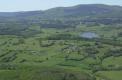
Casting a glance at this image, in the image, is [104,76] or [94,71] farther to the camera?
[94,71]

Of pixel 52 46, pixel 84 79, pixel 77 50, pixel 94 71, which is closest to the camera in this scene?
pixel 84 79

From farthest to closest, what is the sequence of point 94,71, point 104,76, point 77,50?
1. point 77,50
2. point 94,71
3. point 104,76

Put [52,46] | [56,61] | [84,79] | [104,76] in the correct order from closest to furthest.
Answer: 1. [84,79]
2. [104,76]
3. [56,61]
4. [52,46]

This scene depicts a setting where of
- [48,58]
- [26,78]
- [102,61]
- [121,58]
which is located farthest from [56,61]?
[26,78]

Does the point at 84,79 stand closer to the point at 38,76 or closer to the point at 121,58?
the point at 38,76

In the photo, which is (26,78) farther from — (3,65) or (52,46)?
(52,46)

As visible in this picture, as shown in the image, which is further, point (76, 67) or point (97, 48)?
point (97, 48)

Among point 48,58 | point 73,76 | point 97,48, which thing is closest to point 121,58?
point 97,48

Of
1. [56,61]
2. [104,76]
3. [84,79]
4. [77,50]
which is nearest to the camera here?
[84,79]

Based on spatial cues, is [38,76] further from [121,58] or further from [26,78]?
[121,58]
